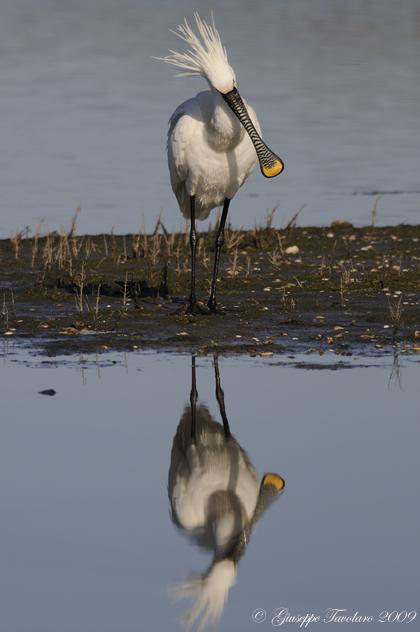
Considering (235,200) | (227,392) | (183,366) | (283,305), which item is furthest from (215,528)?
(235,200)

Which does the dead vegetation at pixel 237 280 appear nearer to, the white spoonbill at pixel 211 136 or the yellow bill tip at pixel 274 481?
the white spoonbill at pixel 211 136

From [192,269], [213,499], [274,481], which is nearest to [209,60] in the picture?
[192,269]

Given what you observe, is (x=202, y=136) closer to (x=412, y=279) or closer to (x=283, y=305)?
(x=283, y=305)

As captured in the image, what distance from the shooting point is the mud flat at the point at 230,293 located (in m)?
7.57

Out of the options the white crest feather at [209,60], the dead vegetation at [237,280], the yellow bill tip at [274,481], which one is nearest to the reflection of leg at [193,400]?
the yellow bill tip at [274,481]

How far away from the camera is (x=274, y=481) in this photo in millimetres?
4645

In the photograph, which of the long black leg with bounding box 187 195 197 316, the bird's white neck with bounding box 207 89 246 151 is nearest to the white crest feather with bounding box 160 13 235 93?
the bird's white neck with bounding box 207 89 246 151

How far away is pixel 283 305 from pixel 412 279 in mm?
2027

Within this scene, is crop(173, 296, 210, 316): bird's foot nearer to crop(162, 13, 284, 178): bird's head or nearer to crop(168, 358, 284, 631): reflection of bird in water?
crop(162, 13, 284, 178): bird's head

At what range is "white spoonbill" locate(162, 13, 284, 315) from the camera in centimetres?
828

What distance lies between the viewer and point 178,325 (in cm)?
819

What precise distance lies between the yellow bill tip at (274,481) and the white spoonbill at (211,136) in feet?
13.1

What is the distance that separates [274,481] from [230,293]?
5.26 meters

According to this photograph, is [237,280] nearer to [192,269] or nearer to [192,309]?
[192,269]
